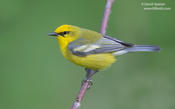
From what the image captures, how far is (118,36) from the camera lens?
6.59 meters

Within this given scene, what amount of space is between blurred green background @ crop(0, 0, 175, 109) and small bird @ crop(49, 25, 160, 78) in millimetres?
1008

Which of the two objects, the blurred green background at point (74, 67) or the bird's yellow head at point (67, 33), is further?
the blurred green background at point (74, 67)

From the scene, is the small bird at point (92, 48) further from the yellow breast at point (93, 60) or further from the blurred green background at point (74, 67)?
the blurred green background at point (74, 67)

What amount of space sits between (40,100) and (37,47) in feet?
3.61

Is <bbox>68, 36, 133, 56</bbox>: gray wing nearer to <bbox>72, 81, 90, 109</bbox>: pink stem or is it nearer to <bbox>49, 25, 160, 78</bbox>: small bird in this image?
<bbox>49, 25, 160, 78</bbox>: small bird

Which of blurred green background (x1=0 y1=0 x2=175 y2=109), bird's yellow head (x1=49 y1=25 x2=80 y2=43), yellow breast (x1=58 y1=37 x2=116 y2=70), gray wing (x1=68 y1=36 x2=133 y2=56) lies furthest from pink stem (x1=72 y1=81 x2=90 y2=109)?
blurred green background (x1=0 y1=0 x2=175 y2=109)

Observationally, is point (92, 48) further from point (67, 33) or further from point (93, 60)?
point (67, 33)

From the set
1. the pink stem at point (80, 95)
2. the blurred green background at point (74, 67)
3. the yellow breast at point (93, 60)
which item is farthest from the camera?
the blurred green background at point (74, 67)

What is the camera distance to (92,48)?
5.32 m

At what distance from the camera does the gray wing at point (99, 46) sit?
206 inches

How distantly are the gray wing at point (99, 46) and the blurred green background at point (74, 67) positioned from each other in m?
1.06

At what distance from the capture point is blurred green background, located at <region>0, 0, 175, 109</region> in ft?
20.0

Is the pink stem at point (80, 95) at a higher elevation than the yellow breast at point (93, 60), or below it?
below

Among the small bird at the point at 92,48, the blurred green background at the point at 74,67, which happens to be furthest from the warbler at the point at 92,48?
the blurred green background at the point at 74,67
